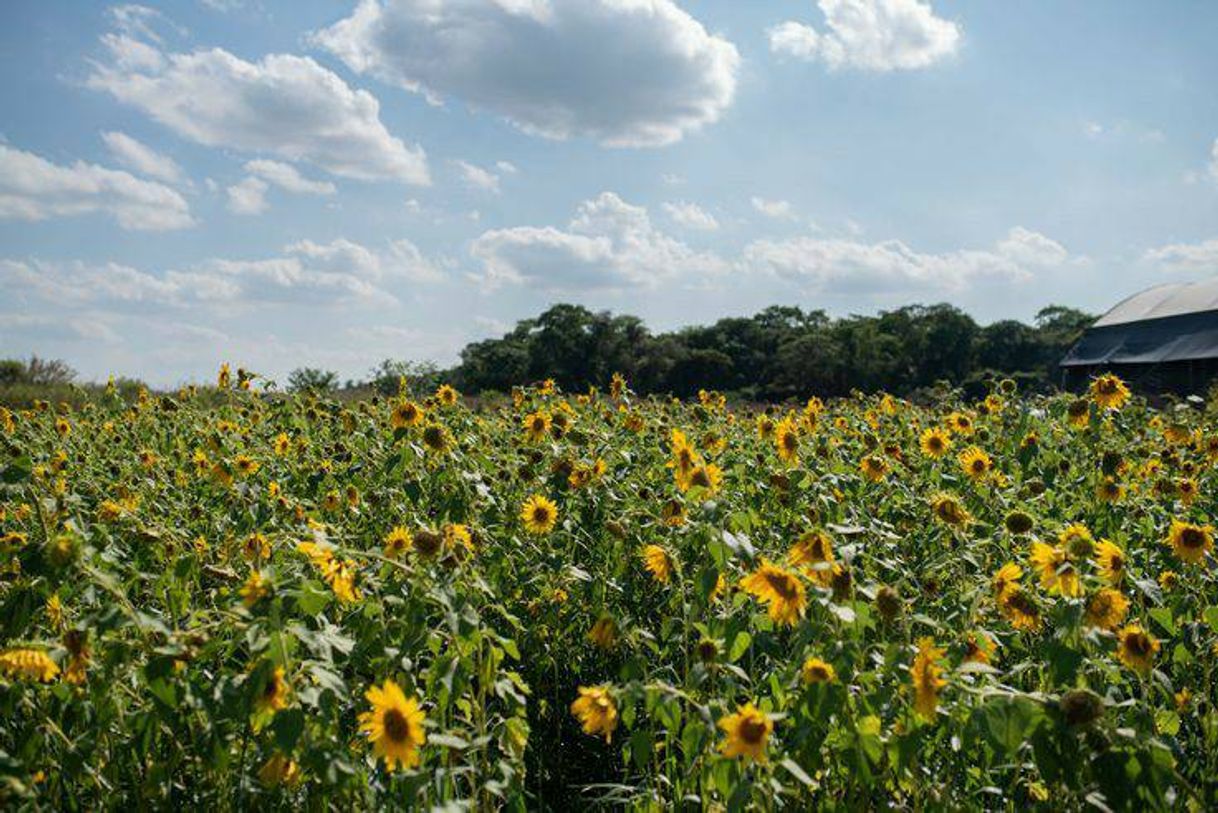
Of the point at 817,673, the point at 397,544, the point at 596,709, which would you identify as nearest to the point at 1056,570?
the point at 817,673

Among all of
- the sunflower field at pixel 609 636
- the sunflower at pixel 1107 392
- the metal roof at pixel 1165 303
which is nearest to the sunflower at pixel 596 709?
Result: the sunflower field at pixel 609 636

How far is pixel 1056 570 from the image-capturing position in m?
1.86

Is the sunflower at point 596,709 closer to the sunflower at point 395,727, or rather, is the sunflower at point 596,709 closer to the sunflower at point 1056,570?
the sunflower at point 395,727

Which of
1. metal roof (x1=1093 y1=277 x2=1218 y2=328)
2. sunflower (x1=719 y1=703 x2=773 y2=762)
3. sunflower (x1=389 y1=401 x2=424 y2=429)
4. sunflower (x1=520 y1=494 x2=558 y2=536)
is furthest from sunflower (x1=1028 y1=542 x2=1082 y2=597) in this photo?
metal roof (x1=1093 y1=277 x2=1218 y2=328)

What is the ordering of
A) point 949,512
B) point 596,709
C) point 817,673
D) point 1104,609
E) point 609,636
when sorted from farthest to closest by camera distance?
point 949,512, point 609,636, point 1104,609, point 596,709, point 817,673

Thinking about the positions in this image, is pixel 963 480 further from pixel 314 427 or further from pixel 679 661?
pixel 314 427

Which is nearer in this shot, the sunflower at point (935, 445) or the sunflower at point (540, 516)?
the sunflower at point (540, 516)

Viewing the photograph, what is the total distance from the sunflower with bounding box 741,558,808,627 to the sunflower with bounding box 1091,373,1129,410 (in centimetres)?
311

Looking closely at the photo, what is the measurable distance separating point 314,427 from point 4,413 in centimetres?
192

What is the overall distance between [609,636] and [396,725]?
65cm

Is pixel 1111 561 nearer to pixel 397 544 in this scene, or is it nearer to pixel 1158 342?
pixel 397 544

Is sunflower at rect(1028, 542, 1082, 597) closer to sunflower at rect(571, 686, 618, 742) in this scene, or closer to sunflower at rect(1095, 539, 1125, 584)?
sunflower at rect(1095, 539, 1125, 584)

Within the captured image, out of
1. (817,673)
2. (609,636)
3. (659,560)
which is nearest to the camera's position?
(817,673)

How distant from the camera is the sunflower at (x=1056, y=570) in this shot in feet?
6.23
